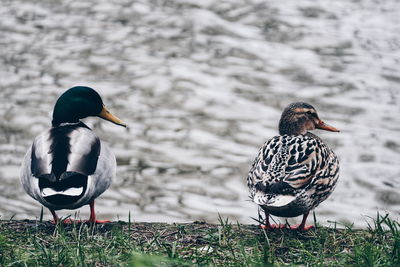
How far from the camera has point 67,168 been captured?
476 cm

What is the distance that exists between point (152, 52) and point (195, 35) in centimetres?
112

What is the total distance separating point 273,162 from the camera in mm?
4809

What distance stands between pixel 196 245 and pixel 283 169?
0.70 m

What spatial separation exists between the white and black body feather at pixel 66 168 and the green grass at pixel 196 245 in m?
0.22

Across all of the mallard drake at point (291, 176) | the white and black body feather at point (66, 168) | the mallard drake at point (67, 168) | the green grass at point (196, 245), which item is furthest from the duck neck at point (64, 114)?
the mallard drake at point (291, 176)

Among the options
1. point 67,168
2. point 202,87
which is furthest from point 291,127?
point 202,87

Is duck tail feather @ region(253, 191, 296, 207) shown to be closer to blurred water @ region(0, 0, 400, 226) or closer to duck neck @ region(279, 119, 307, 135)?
duck neck @ region(279, 119, 307, 135)

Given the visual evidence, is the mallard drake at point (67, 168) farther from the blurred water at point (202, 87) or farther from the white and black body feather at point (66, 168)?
the blurred water at point (202, 87)

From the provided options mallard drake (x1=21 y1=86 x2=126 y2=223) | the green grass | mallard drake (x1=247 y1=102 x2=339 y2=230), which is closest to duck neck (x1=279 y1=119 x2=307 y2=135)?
mallard drake (x1=247 y1=102 x2=339 y2=230)

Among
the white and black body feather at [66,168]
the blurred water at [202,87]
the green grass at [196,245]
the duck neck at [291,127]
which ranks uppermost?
the duck neck at [291,127]

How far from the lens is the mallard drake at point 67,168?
470 cm

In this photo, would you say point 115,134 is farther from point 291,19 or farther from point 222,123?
point 291,19

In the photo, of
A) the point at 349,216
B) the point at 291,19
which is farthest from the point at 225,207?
the point at 291,19

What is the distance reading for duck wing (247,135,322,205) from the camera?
4.63m
